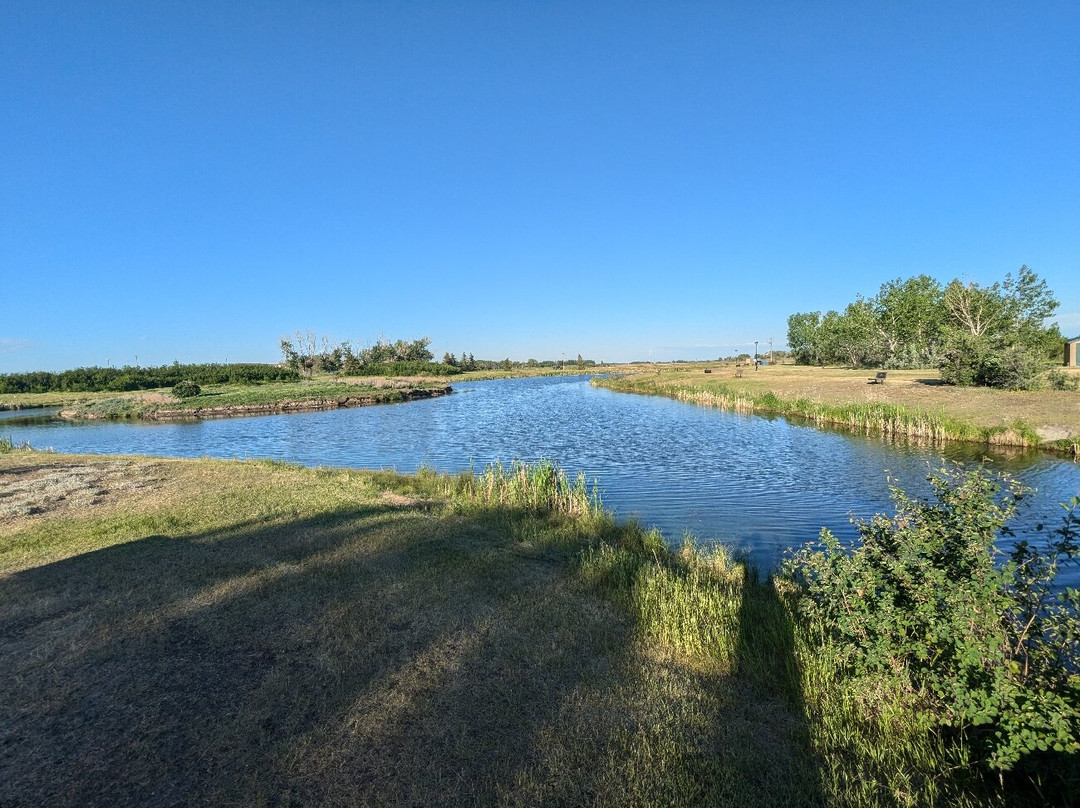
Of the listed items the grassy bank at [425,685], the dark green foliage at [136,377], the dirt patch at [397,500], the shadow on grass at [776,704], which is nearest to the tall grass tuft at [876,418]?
the grassy bank at [425,685]

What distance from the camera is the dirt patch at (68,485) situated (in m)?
13.3

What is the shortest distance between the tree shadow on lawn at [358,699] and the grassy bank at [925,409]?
25359 millimetres

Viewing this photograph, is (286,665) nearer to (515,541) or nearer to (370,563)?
(370,563)

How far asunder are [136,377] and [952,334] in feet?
394

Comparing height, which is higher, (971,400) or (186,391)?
(186,391)

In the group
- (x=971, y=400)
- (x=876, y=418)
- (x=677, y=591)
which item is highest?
(x=971, y=400)

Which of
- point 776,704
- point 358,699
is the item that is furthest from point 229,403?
point 776,704

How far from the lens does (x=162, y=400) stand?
64.9m

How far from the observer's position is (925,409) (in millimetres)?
30203

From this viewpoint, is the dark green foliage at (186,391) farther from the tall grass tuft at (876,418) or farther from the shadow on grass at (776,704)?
the shadow on grass at (776,704)

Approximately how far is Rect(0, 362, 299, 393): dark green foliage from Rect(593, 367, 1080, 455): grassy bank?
94908mm

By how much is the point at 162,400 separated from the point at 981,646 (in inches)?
3061

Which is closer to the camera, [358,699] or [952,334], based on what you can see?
[358,699]

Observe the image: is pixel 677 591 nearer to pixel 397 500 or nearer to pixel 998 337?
pixel 397 500
